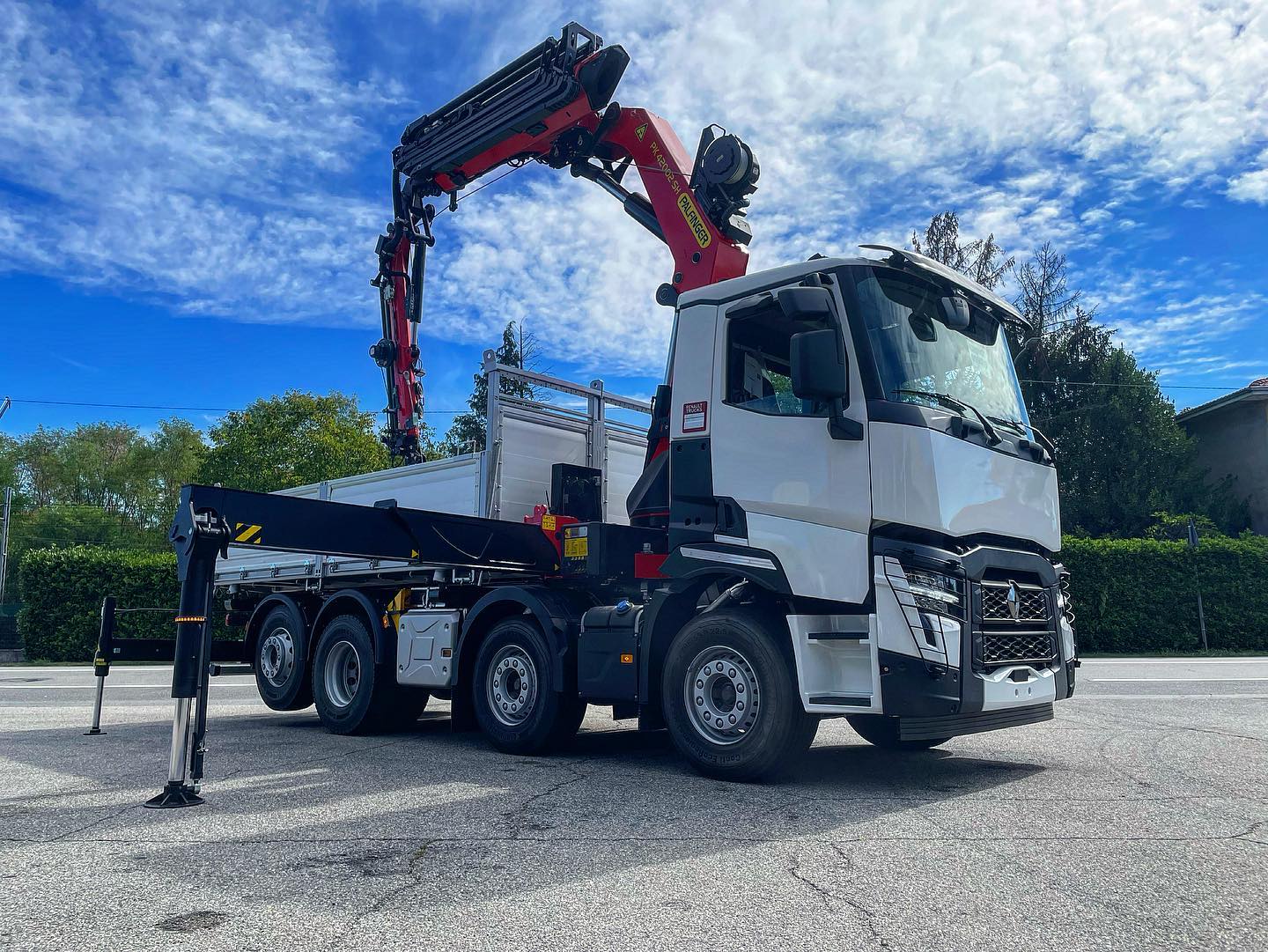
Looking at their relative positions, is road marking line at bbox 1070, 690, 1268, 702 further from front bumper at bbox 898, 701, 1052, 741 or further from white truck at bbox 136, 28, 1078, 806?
front bumper at bbox 898, 701, 1052, 741

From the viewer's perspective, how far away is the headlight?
5723 millimetres

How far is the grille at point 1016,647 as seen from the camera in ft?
19.6

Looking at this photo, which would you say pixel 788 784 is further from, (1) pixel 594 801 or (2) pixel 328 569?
(2) pixel 328 569

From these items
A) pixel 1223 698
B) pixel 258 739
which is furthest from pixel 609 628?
pixel 1223 698

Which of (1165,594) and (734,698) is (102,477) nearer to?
(1165,594)

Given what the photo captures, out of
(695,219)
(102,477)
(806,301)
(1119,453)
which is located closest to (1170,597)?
(1119,453)

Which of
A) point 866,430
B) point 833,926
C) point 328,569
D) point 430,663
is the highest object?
point 866,430

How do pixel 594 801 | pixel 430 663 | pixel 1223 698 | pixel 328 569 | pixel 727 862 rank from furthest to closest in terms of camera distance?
pixel 1223 698 < pixel 328 569 < pixel 430 663 < pixel 594 801 < pixel 727 862

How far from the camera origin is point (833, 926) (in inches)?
140

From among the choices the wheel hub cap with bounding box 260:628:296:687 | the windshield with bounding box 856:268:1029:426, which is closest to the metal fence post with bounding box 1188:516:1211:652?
the windshield with bounding box 856:268:1029:426

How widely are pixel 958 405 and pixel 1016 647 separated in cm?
157

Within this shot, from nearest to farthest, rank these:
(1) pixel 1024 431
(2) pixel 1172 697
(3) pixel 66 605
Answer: (1) pixel 1024 431, (2) pixel 1172 697, (3) pixel 66 605

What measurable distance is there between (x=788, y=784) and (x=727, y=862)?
2.04 m

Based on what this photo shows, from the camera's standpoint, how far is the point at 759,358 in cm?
693
